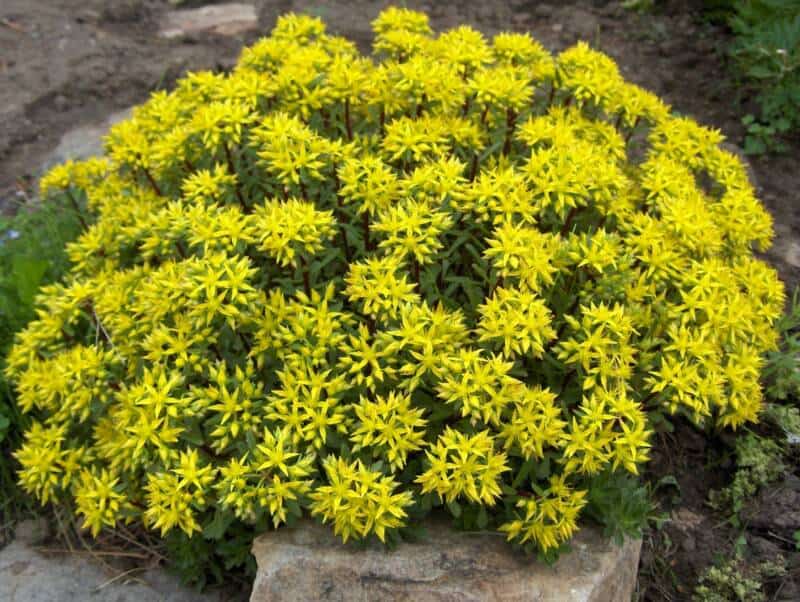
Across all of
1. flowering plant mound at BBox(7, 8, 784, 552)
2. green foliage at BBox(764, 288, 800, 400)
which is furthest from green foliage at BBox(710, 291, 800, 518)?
flowering plant mound at BBox(7, 8, 784, 552)

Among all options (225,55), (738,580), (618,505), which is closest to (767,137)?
(738,580)

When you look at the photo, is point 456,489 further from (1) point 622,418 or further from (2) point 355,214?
(2) point 355,214

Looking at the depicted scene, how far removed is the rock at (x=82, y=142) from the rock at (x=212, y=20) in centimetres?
125

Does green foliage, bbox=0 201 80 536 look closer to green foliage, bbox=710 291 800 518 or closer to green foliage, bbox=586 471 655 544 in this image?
green foliage, bbox=586 471 655 544

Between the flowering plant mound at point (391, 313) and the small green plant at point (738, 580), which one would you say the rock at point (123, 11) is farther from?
the small green plant at point (738, 580)

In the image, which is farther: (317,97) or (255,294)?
(317,97)

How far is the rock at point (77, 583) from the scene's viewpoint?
10.4 ft

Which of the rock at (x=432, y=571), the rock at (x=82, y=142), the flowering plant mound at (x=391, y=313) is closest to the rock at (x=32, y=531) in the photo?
the flowering plant mound at (x=391, y=313)

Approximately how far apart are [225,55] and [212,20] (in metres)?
0.77

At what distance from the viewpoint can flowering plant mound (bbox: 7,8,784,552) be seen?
2.52 meters

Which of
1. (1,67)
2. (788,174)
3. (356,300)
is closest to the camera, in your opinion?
(356,300)

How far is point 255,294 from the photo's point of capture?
263 centimetres

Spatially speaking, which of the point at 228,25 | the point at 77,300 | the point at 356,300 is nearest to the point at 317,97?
the point at 356,300

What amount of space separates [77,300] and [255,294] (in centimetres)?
105
